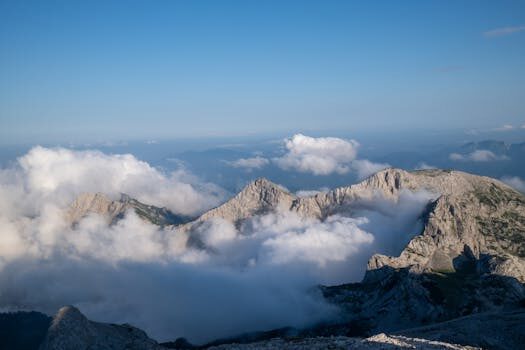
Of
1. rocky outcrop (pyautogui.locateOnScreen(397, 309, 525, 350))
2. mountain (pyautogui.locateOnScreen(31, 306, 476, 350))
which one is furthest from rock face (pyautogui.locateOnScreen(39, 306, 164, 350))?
rocky outcrop (pyautogui.locateOnScreen(397, 309, 525, 350))

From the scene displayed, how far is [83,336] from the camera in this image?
272 ft

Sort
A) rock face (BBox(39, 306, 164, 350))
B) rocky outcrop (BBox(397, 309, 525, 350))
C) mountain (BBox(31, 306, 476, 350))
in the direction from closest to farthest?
mountain (BBox(31, 306, 476, 350)), rock face (BBox(39, 306, 164, 350)), rocky outcrop (BBox(397, 309, 525, 350))

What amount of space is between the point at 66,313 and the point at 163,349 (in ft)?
64.4

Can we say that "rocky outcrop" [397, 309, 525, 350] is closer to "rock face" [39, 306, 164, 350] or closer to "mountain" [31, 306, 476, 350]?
"mountain" [31, 306, 476, 350]

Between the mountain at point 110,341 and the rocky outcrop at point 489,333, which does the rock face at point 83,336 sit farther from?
the rocky outcrop at point 489,333

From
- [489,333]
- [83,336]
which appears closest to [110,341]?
[83,336]

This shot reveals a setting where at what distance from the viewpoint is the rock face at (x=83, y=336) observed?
7938cm

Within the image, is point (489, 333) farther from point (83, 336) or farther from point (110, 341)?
point (83, 336)

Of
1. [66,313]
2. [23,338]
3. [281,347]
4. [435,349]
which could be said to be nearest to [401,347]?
[435,349]

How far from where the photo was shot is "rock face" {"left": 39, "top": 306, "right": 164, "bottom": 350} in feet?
260

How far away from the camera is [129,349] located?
8444cm

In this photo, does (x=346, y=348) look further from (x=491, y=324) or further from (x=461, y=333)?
(x=491, y=324)

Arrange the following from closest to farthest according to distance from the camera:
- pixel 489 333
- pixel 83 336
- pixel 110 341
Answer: pixel 83 336 → pixel 110 341 → pixel 489 333

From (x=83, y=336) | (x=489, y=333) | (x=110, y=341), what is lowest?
(x=489, y=333)
